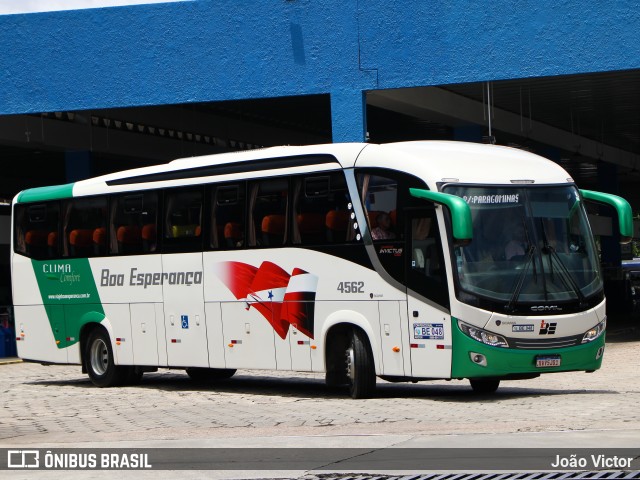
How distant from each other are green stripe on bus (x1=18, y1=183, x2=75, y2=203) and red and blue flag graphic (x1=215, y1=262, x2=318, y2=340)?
171 inches

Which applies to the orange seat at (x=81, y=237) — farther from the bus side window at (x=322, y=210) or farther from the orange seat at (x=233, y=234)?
the bus side window at (x=322, y=210)

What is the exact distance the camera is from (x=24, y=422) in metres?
15.7

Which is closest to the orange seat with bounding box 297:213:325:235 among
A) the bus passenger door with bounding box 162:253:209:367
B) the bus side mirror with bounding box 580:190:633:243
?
the bus passenger door with bounding box 162:253:209:367

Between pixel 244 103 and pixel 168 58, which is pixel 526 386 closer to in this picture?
pixel 168 58

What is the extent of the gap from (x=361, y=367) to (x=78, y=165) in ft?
61.8

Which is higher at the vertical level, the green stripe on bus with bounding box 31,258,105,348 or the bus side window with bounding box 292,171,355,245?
the bus side window with bounding box 292,171,355,245

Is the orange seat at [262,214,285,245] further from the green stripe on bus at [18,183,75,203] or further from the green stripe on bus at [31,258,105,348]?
the green stripe on bus at [18,183,75,203]

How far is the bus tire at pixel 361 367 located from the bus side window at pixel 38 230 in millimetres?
7297

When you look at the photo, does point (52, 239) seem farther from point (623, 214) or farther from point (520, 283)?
point (623, 214)

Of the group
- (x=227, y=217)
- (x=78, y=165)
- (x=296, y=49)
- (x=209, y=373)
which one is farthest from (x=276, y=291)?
(x=78, y=165)

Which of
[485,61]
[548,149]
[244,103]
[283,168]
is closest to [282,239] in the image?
[283,168]

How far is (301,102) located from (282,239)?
16899 millimetres

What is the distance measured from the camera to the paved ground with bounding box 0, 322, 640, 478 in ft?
40.1

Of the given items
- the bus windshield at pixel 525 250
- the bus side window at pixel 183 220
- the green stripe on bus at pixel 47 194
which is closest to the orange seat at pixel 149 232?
the bus side window at pixel 183 220
